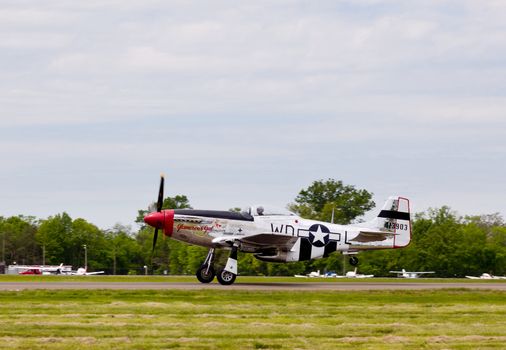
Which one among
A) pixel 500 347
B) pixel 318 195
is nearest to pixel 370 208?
pixel 318 195

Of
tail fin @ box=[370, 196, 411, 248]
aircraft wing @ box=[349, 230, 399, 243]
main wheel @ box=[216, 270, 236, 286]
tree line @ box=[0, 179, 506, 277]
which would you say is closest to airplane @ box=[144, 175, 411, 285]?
main wheel @ box=[216, 270, 236, 286]

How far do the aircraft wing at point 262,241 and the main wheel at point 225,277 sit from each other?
118cm

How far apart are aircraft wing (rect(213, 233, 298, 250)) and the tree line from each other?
2714cm

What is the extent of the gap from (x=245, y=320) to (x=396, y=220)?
21.4 meters

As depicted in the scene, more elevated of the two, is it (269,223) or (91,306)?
(269,223)

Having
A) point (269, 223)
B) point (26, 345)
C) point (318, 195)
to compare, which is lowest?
point (26, 345)

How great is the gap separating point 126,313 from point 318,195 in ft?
336

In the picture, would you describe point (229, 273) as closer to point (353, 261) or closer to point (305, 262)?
point (353, 261)

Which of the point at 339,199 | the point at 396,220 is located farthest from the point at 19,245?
the point at 396,220

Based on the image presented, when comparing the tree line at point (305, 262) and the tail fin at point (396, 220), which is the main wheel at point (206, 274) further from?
the tree line at point (305, 262)

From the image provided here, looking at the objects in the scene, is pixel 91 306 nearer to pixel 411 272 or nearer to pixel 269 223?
pixel 269 223

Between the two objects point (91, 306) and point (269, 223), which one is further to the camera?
point (269, 223)

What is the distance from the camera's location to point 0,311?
23.5 meters

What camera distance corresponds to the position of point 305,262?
3487 inches
